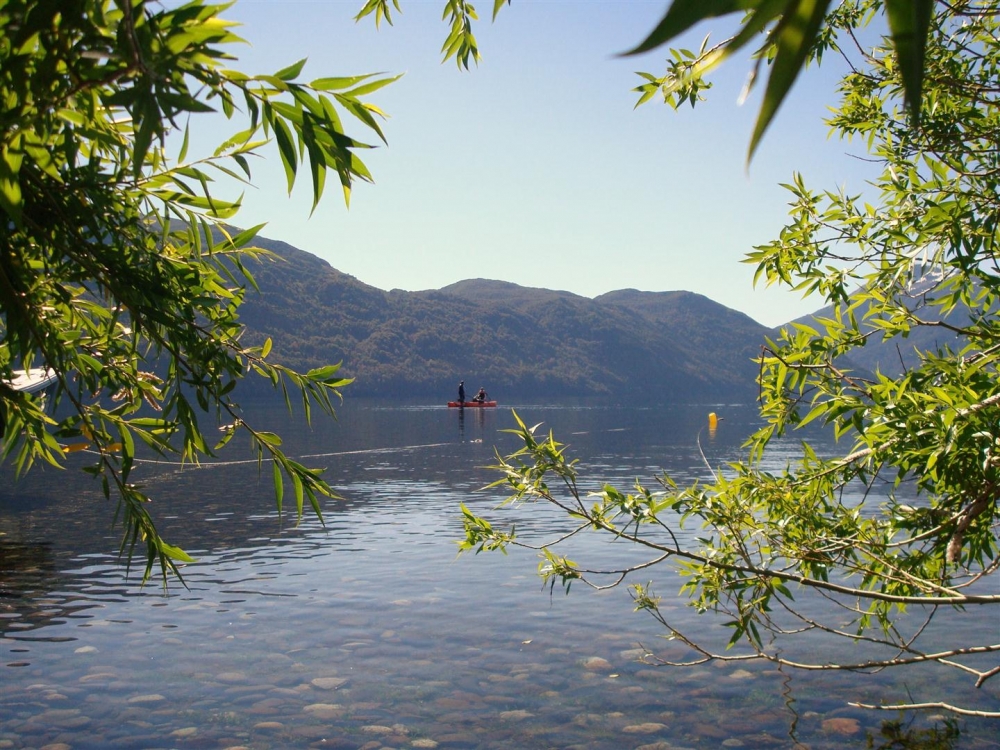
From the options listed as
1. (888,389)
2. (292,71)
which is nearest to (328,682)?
(888,389)

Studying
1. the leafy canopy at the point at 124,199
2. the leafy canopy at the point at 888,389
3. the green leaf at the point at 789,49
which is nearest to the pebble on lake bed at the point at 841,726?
the leafy canopy at the point at 888,389

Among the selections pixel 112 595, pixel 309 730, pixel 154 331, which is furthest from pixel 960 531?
pixel 112 595

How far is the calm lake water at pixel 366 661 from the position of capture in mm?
10648

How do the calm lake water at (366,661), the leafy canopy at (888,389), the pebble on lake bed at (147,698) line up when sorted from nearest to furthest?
the leafy canopy at (888,389), the calm lake water at (366,661), the pebble on lake bed at (147,698)

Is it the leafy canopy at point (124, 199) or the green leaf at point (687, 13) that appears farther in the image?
the leafy canopy at point (124, 199)

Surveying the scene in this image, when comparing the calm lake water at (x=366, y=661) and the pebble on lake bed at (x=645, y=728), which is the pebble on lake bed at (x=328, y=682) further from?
the pebble on lake bed at (x=645, y=728)

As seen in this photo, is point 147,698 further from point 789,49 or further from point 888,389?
point 789,49

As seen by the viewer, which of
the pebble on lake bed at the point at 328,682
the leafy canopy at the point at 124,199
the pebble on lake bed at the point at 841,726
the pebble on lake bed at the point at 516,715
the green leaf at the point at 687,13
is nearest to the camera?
the green leaf at the point at 687,13

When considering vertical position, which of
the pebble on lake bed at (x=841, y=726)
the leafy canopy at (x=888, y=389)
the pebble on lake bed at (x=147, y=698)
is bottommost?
the pebble on lake bed at (x=841, y=726)

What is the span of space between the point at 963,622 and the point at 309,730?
38.5ft

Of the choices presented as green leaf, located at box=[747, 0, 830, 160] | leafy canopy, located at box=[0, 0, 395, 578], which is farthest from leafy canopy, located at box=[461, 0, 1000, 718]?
green leaf, located at box=[747, 0, 830, 160]

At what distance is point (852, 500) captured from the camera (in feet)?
101

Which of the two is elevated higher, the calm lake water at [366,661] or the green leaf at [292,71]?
the green leaf at [292,71]

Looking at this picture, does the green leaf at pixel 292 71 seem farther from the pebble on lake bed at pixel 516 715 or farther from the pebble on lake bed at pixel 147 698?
the pebble on lake bed at pixel 147 698
